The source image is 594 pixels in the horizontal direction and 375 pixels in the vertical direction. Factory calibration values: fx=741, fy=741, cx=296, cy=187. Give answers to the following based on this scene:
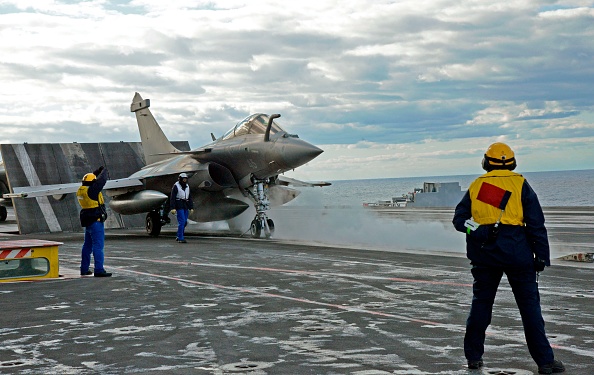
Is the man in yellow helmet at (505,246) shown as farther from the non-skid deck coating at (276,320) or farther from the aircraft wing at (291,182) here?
the aircraft wing at (291,182)

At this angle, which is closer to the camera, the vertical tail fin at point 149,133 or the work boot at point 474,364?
the work boot at point 474,364

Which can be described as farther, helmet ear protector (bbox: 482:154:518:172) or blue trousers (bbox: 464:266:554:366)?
helmet ear protector (bbox: 482:154:518:172)

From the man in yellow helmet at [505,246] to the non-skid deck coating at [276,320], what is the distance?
1.04ft


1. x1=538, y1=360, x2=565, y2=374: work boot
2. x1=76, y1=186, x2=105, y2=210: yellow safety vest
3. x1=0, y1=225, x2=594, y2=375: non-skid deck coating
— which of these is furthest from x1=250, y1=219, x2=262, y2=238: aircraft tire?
x1=538, y1=360, x2=565, y2=374: work boot

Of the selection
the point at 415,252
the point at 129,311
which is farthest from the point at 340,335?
the point at 415,252

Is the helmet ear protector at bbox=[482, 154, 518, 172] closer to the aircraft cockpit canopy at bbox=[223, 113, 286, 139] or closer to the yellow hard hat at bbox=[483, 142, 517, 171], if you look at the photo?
the yellow hard hat at bbox=[483, 142, 517, 171]

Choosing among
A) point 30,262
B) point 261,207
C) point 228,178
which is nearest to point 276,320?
point 30,262

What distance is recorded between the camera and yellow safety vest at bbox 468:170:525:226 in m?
6.18

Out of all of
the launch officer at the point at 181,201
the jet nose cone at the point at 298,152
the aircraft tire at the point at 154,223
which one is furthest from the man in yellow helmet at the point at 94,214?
the aircraft tire at the point at 154,223

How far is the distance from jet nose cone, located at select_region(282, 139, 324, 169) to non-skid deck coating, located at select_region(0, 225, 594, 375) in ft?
18.7

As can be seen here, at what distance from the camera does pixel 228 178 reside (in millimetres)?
22922

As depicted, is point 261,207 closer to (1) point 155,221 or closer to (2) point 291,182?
(2) point 291,182

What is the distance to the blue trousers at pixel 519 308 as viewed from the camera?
603 centimetres

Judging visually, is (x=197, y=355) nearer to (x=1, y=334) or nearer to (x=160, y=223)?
(x=1, y=334)
